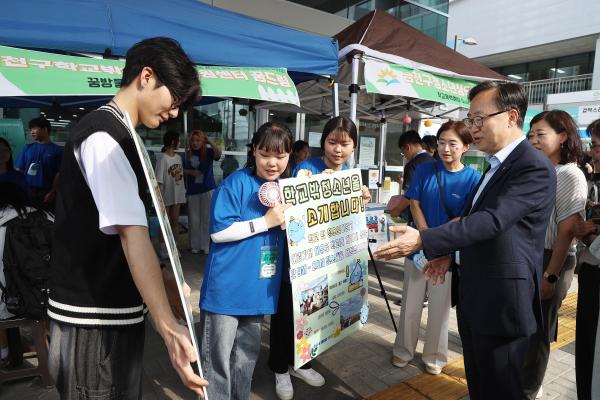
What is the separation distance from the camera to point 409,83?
401 cm

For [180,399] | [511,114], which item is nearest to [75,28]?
[180,399]

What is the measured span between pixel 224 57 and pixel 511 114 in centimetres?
243

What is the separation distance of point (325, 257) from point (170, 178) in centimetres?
441

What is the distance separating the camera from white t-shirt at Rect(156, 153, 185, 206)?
5852mm

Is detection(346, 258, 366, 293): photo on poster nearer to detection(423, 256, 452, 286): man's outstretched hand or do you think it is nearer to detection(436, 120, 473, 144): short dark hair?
detection(423, 256, 452, 286): man's outstretched hand

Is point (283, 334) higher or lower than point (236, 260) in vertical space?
lower

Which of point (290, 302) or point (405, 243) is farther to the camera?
point (290, 302)

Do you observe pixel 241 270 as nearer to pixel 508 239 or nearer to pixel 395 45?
pixel 508 239

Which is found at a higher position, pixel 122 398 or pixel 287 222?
pixel 287 222

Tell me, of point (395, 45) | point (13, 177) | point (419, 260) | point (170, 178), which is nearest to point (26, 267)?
point (13, 177)

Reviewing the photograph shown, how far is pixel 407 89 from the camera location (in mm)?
3945

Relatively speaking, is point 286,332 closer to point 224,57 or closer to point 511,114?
point 511,114

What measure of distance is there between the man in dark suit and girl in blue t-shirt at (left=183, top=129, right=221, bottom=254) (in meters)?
4.80

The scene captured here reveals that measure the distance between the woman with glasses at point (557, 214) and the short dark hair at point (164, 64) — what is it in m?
2.22
